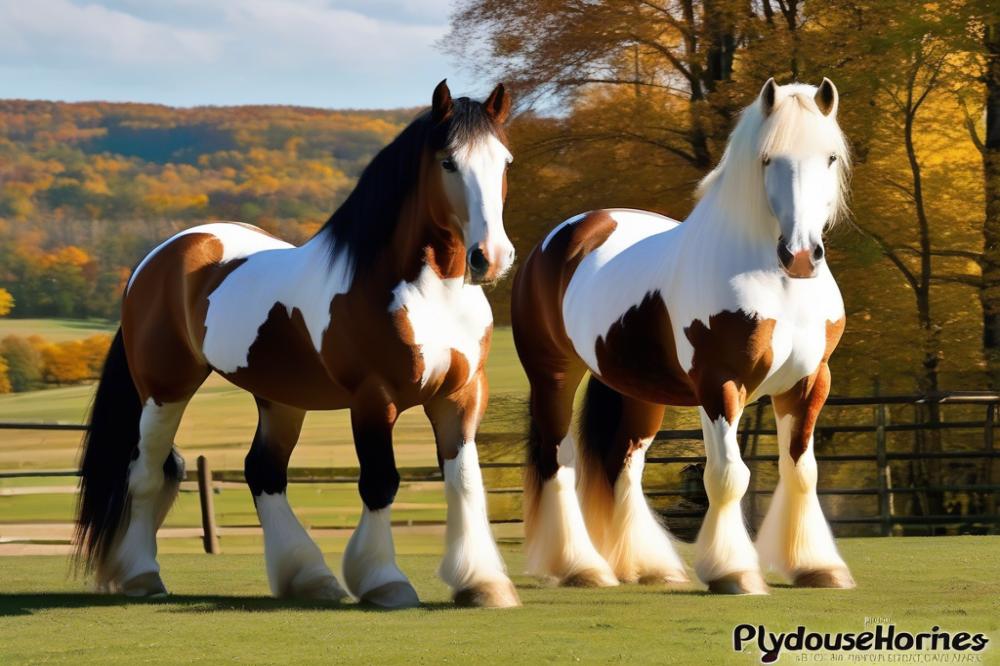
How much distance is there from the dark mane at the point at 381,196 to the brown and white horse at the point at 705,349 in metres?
1.40

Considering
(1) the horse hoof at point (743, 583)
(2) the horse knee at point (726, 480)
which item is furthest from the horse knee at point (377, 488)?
(1) the horse hoof at point (743, 583)

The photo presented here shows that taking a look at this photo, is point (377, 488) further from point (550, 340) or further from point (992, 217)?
point (992, 217)

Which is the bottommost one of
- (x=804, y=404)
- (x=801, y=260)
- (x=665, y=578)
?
(x=665, y=578)

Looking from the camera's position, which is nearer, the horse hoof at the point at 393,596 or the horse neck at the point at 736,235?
the horse hoof at the point at 393,596

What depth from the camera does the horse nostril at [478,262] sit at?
221 inches

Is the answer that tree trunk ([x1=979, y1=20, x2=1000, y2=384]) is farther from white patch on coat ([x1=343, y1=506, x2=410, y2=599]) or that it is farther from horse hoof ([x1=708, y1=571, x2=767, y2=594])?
white patch on coat ([x1=343, y1=506, x2=410, y2=599])

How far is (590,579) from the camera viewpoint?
7238 mm

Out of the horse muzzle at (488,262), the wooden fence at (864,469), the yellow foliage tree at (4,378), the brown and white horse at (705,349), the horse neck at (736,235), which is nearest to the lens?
the horse muzzle at (488,262)

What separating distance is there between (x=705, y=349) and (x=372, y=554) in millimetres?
1869

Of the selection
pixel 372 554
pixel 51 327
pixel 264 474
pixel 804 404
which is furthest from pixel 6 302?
pixel 804 404

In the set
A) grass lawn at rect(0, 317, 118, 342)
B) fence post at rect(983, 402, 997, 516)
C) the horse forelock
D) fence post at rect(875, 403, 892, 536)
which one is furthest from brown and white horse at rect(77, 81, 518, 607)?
grass lawn at rect(0, 317, 118, 342)

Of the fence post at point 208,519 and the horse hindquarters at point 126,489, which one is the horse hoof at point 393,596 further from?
the fence post at point 208,519

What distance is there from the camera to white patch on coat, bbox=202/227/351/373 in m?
6.37

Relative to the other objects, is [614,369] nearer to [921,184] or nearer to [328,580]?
[328,580]
